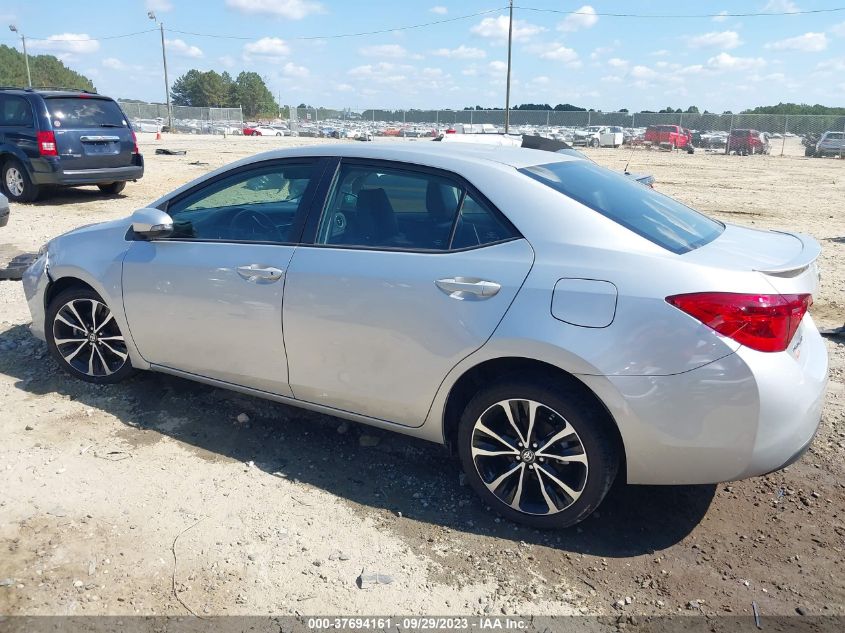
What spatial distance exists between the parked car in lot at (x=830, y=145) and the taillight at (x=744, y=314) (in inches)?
1564

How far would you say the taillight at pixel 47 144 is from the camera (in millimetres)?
11523

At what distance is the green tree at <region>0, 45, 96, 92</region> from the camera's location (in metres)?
96.8

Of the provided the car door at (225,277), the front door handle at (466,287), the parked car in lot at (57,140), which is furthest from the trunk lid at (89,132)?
the front door handle at (466,287)

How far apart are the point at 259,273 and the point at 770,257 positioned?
2.47m

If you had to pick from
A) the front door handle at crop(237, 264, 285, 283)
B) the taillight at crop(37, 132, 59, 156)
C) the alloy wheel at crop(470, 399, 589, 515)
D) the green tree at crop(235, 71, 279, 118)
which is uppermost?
the green tree at crop(235, 71, 279, 118)

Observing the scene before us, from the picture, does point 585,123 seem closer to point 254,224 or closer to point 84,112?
point 84,112

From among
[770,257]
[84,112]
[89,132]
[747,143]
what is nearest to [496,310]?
[770,257]

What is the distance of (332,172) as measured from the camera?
144 inches

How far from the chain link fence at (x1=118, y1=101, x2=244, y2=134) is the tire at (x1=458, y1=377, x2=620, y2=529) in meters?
51.9

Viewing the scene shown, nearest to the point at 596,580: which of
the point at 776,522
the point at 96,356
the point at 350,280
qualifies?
the point at 776,522

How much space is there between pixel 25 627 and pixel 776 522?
328 cm

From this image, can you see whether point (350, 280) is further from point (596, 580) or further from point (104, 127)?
point (104, 127)

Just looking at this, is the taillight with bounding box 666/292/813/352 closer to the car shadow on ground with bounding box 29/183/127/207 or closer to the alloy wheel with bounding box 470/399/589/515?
the alloy wheel with bounding box 470/399/589/515

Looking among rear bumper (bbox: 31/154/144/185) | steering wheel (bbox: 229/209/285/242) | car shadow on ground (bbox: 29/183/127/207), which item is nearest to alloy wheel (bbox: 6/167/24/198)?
car shadow on ground (bbox: 29/183/127/207)
